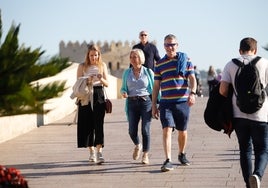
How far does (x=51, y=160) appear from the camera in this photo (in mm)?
11109

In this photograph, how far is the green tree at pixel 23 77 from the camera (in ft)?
17.0

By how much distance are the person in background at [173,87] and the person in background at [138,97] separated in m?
0.51

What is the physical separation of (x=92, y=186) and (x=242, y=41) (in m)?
2.38

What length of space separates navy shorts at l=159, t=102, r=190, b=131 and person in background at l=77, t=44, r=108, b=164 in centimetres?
105

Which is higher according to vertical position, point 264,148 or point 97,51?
point 97,51

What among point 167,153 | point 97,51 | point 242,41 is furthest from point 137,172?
point 242,41

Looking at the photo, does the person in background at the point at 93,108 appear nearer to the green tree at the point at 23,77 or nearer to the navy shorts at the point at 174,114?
the navy shorts at the point at 174,114

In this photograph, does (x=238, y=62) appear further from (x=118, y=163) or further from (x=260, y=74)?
(x=118, y=163)

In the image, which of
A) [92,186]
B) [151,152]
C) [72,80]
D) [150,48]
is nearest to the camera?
[92,186]

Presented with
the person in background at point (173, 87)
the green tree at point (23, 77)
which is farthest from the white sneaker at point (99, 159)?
the green tree at point (23, 77)

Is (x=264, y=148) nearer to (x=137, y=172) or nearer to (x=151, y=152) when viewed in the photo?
(x=137, y=172)

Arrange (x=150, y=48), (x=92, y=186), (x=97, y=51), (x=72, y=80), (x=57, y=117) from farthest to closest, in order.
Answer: (x=72, y=80) → (x=57, y=117) → (x=150, y=48) → (x=97, y=51) → (x=92, y=186)

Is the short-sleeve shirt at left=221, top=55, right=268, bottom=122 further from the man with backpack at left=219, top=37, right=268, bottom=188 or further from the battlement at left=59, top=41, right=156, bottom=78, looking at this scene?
the battlement at left=59, top=41, right=156, bottom=78

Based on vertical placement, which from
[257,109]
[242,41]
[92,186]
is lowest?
[92,186]
